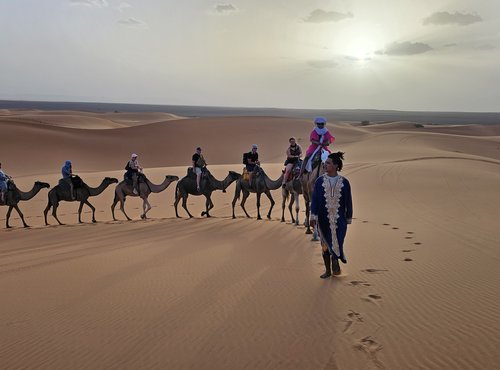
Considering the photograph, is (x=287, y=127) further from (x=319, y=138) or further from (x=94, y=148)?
(x=319, y=138)

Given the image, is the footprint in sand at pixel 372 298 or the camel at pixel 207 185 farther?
the camel at pixel 207 185

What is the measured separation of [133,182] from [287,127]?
139 ft

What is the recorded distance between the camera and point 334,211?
7.66 metres

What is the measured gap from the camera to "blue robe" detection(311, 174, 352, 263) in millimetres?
7645

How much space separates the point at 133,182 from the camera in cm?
1695

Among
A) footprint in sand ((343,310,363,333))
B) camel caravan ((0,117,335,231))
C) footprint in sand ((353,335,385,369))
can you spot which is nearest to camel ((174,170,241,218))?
camel caravan ((0,117,335,231))

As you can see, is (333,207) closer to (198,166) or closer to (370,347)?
(370,347)

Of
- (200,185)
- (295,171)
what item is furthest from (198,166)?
(295,171)

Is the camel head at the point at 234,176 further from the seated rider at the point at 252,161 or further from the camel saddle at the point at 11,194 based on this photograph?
the camel saddle at the point at 11,194

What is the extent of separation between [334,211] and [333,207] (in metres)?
0.07

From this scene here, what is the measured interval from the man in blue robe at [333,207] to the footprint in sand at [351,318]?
5.13 feet

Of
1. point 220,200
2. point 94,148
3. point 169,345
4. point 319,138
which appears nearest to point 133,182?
point 220,200

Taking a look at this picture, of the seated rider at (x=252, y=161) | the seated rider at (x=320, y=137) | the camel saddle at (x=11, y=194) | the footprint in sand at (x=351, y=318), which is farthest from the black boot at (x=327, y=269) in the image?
the camel saddle at (x=11, y=194)

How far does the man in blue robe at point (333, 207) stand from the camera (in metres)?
7.64
